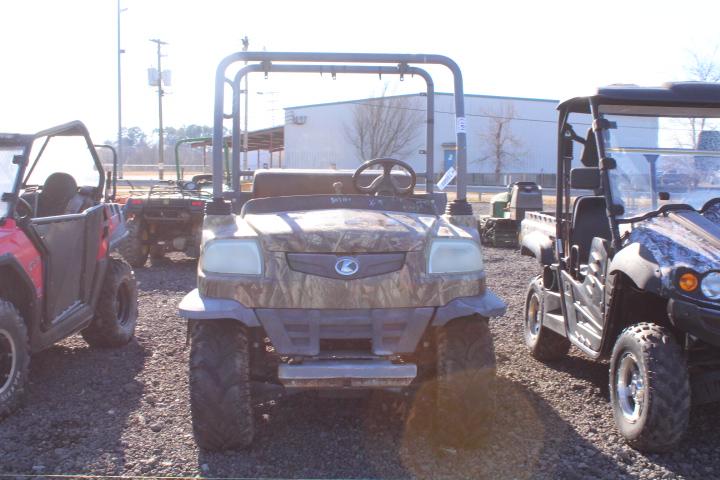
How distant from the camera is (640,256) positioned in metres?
3.92

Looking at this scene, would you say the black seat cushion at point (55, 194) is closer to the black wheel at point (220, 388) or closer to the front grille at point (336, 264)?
the black wheel at point (220, 388)

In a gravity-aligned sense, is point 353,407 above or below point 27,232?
below

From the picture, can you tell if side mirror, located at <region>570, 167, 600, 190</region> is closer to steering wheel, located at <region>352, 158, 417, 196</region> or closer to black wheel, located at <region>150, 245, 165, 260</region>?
steering wheel, located at <region>352, 158, 417, 196</region>

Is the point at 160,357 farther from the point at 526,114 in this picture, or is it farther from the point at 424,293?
the point at 526,114

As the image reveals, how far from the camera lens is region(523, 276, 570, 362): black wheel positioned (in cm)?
569

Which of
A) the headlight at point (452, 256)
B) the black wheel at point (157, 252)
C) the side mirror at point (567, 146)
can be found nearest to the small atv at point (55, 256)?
the headlight at point (452, 256)

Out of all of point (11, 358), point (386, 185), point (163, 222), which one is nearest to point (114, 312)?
point (11, 358)

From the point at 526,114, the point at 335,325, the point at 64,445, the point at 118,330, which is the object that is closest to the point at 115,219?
the point at 118,330

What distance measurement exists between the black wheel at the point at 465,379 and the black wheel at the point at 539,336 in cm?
196

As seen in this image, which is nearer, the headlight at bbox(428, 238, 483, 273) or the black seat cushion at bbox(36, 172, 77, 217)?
the headlight at bbox(428, 238, 483, 273)

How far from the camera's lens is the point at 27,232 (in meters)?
4.72

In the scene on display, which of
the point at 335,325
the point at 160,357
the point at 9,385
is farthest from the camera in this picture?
the point at 160,357

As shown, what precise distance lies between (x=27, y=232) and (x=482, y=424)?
10.1 feet

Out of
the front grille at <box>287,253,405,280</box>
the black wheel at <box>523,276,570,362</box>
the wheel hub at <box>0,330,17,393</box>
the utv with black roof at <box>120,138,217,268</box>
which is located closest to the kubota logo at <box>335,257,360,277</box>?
the front grille at <box>287,253,405,280</box>
